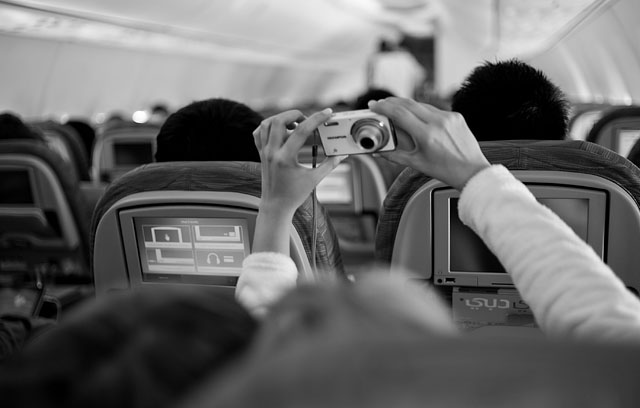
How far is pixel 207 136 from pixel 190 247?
417mm

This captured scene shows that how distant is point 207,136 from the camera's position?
1938 millimetres

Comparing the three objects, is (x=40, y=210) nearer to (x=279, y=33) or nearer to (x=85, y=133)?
(x=85, y=133)

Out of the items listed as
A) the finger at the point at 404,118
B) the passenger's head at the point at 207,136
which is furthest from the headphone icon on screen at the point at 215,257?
the finger at the point at 404,118

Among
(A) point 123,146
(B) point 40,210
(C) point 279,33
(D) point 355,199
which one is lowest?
(D) point 355,199

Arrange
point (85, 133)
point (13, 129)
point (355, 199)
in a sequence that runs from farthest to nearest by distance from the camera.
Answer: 1. point (85, 133)
2. point (13, 129)
3. point (355, 199)

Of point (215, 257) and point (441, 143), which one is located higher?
point (441, 143)

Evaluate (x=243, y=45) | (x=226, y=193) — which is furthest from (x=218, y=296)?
(x=243, y=45)

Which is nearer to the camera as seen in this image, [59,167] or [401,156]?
[401,156]

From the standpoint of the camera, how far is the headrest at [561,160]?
1432 mm

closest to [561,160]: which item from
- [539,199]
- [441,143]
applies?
[539,199]

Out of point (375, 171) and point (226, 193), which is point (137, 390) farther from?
point (375, 171)

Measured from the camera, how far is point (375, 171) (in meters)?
3.09

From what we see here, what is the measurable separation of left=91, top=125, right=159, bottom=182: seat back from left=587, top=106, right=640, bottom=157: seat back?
11.0 feet

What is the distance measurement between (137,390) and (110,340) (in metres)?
0.05
